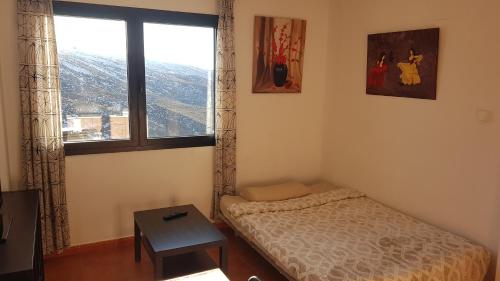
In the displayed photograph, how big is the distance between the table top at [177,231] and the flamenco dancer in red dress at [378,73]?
6.12ft

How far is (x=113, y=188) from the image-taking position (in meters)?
3.31

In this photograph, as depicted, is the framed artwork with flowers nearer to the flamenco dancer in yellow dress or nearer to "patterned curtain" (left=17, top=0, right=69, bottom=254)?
the flamenco dancer in yellow dress

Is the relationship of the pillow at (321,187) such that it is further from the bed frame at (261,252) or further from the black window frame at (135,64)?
the black window frame at (135,64)

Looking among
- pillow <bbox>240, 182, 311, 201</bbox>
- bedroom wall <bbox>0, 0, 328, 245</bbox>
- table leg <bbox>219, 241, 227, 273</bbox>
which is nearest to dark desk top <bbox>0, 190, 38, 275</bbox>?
bedroom wall <bbox>0, 0, 328, 245</bbox>

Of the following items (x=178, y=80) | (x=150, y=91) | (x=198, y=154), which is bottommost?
(x=198, y=154)

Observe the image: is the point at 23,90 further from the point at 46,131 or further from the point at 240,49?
the point at 240,49

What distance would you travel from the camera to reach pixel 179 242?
8.22 feet

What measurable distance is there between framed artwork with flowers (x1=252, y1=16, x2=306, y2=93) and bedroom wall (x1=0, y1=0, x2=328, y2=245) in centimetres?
7

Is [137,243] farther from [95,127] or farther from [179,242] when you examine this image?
[95,127]

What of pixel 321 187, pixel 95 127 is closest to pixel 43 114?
pixel 95 127

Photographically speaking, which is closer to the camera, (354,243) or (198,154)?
(354,243)

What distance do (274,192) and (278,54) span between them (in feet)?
4.30

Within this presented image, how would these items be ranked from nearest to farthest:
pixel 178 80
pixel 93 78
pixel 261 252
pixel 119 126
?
pixel 261 252
pixel 93 78
pixel 119 126
pixel 178 80

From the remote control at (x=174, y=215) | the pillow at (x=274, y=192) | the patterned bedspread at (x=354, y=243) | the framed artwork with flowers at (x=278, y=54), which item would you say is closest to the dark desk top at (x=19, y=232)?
the remote control at (x=174, y=215)
